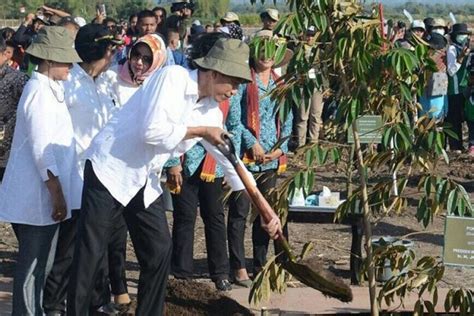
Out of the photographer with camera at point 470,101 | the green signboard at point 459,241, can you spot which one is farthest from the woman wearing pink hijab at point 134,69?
the photographer with camera at point 470,101

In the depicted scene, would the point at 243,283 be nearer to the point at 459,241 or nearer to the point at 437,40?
the point at 459,241

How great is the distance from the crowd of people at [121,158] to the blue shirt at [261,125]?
0.01m

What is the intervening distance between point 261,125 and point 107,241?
227 cm

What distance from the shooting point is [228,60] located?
569cm

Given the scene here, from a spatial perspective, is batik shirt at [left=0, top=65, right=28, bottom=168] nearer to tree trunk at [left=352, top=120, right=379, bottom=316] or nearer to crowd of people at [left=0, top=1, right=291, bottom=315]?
crowd of people at [left=0, top=1, right=291, bottom=315]

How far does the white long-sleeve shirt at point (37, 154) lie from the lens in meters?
6.25

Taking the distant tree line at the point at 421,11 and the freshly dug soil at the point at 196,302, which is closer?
the freshly dug soil at the point at 196,302

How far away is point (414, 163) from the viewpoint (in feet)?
19.2

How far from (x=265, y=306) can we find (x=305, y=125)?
26.2 feet

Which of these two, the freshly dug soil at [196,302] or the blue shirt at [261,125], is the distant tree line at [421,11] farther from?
the freshly dug soil at [196,302]

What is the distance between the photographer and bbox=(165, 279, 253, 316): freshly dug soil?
7211 millimetres

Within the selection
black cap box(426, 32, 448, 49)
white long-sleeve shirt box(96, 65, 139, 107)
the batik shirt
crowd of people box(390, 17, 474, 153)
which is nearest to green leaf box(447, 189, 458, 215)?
white long-sleeve shirt box(96, 65, 139, 107)

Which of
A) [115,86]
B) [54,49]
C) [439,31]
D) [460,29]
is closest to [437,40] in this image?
[460,29]

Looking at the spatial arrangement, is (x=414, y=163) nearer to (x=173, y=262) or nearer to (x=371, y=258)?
(x=371, y=258)
